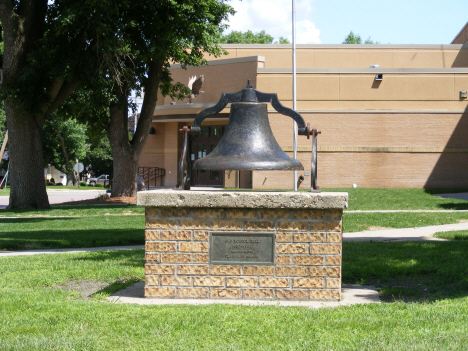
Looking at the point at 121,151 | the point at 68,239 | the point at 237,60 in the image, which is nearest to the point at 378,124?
the point at 237,60

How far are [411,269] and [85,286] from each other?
3.95 m

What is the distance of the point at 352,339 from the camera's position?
3.98 m

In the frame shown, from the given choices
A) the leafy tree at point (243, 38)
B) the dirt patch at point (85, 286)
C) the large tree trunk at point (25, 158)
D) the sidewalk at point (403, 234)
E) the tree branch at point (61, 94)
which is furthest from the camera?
the leafy tree at point (243, 38)

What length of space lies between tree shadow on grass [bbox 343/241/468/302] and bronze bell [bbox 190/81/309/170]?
1.76 m

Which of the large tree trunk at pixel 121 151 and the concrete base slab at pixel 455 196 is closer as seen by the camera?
the large tree trunk at pixel 121 151

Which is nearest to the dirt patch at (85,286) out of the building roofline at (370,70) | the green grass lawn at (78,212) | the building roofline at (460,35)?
the green grass lawn at (78,212)

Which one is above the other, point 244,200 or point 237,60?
point 237,60

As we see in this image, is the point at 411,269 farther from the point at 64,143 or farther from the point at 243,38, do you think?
the point at 243,38

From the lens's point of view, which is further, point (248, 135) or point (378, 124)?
point (378, 124)

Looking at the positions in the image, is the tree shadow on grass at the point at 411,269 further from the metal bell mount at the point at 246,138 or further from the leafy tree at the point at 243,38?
the leafy tree at the point at 243,38

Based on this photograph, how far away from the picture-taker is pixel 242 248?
17.5ft

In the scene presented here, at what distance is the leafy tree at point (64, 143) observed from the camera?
5141cm

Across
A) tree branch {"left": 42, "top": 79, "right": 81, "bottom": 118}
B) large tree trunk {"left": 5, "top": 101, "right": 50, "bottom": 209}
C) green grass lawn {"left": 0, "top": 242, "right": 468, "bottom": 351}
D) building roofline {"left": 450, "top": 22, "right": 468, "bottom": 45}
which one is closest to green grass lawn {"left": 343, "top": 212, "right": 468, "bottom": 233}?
green grass lawn {"left": 0, "top": 242, "right": 468, "bottom": 351}

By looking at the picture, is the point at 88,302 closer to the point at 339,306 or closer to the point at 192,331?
the point at 192,331
